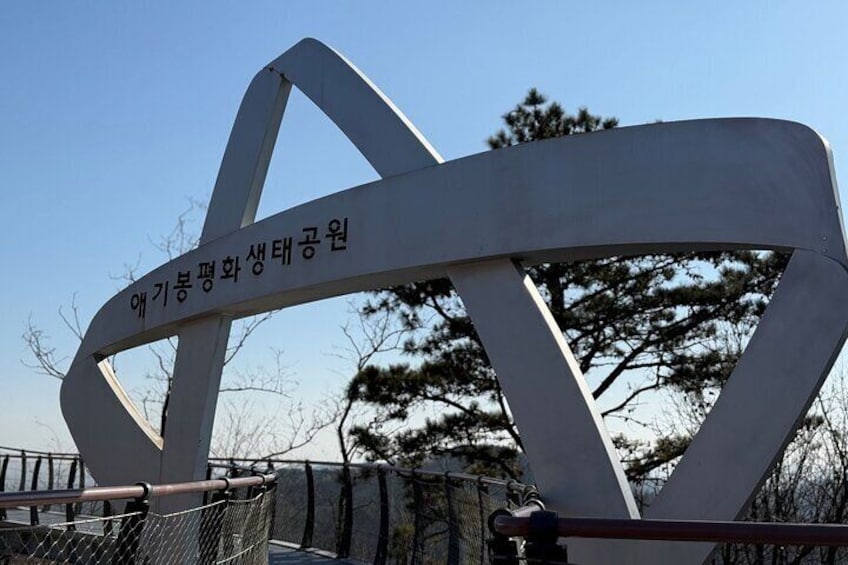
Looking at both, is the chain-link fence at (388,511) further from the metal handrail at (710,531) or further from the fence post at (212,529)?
the metal handrail at (710,531)

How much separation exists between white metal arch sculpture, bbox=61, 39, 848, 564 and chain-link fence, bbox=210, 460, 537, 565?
0.71 m

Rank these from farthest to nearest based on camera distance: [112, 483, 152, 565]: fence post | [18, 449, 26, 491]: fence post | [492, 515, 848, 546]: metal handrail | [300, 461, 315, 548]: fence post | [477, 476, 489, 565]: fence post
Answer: [18, 449, 26, 491]: fence post → [300, 461, 315, 548]: fence post → [477, 476, 489, 565]: fence post → [112, 483, 152, 565]: fence post → [492, 515, 848, 546]: metal handrail

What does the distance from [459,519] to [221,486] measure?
125 inches

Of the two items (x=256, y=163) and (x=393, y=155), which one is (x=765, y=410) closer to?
(x=393, y=155)

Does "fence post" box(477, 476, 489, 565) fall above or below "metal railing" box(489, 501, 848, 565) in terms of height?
above

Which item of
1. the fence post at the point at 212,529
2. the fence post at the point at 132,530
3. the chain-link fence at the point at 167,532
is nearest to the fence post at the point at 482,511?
the chain-link fence at the point at 167,532

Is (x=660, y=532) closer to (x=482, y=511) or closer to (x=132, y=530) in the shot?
(x=132, y=530)

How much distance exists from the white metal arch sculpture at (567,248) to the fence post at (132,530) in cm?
223


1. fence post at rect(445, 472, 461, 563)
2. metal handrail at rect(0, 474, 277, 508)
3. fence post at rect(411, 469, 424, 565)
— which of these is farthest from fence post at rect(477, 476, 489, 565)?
metal handrail at rect(0, 474, 277, 508)

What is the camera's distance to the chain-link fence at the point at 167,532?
388cm

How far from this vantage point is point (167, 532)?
24.8 ft

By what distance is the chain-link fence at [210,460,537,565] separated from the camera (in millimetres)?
7539

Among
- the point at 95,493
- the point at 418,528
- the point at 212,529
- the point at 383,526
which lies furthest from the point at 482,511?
the point at 95,493

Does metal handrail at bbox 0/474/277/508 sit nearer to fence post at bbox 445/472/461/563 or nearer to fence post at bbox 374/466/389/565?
fence post at bbox 445/472/461/563
